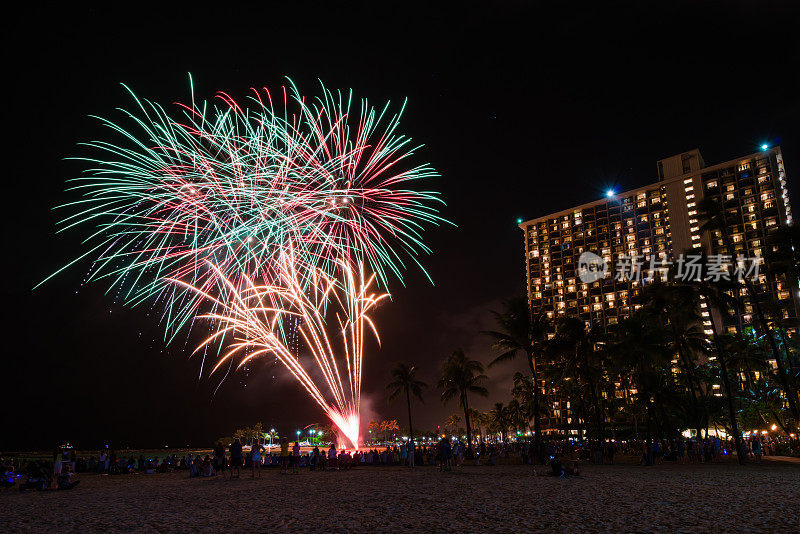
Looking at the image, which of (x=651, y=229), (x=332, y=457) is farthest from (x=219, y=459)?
(x=651, y=229)

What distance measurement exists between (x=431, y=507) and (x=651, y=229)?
127m

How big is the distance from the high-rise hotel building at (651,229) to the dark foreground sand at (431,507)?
83246 mm

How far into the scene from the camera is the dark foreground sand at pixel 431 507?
33.8 ft

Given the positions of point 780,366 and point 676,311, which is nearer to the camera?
point 780,366

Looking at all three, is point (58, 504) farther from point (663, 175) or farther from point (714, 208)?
point (663, 175)

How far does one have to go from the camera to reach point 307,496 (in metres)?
15.7

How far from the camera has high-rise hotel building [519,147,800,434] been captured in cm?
10794

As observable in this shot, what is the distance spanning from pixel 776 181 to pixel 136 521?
413 ft

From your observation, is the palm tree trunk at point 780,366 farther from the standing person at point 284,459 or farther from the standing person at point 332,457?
the standing person at point 284,459

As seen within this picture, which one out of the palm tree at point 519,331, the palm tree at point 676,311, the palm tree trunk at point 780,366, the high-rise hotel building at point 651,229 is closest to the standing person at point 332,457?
the palm tree at point 519,331

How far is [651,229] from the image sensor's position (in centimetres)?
12600

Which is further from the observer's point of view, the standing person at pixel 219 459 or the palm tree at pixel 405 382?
the palm tree at pixel 405 382

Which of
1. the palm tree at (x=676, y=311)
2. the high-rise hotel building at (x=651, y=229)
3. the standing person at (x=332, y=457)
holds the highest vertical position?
the high-rise hotel building at (x=651, y=229)

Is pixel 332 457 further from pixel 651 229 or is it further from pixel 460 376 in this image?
pixel 651 229
